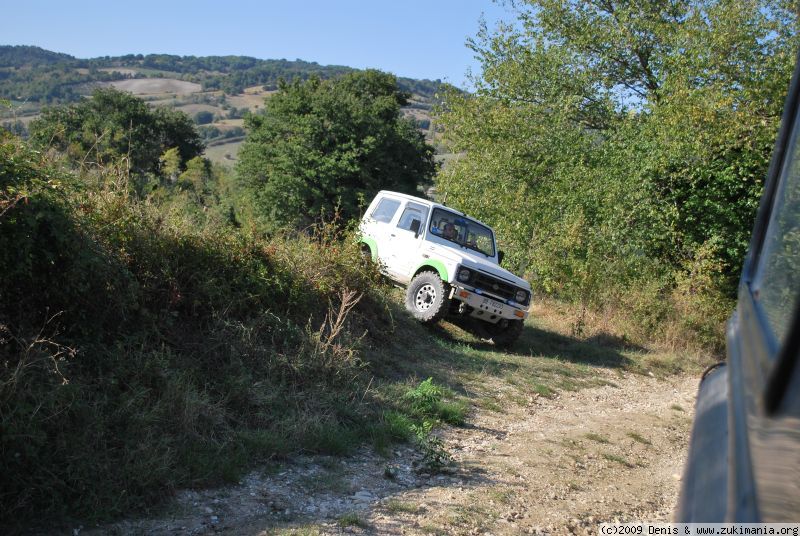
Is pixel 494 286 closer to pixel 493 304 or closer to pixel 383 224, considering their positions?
pixel 493 304

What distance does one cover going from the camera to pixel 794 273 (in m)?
1.79

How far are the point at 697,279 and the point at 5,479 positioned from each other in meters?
12.6

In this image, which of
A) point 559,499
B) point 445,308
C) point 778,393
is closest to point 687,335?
point 445,308

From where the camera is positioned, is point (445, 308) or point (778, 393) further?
point (445, 308)

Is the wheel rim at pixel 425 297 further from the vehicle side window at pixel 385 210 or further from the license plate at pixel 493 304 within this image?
the vehicle side window at pixel 385 210

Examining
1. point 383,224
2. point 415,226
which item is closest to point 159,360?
point 415,226

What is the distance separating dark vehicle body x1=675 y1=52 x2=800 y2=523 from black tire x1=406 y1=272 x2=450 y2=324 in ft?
23.6

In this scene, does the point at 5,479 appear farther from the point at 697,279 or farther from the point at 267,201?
the point at 267,201

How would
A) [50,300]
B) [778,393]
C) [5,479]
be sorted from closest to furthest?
[778,393] < [5,479] < [50,300]

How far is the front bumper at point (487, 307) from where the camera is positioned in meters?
9.89

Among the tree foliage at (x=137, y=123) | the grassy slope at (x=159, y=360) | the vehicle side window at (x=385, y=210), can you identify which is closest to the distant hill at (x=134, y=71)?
the tree foliage at (x=137, y=123)

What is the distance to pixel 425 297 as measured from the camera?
10258mm

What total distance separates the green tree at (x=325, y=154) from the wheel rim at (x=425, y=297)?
2123 centimetres

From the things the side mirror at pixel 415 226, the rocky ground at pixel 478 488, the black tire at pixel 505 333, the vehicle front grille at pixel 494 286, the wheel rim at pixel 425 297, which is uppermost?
the side mirror at pixel 415 226
